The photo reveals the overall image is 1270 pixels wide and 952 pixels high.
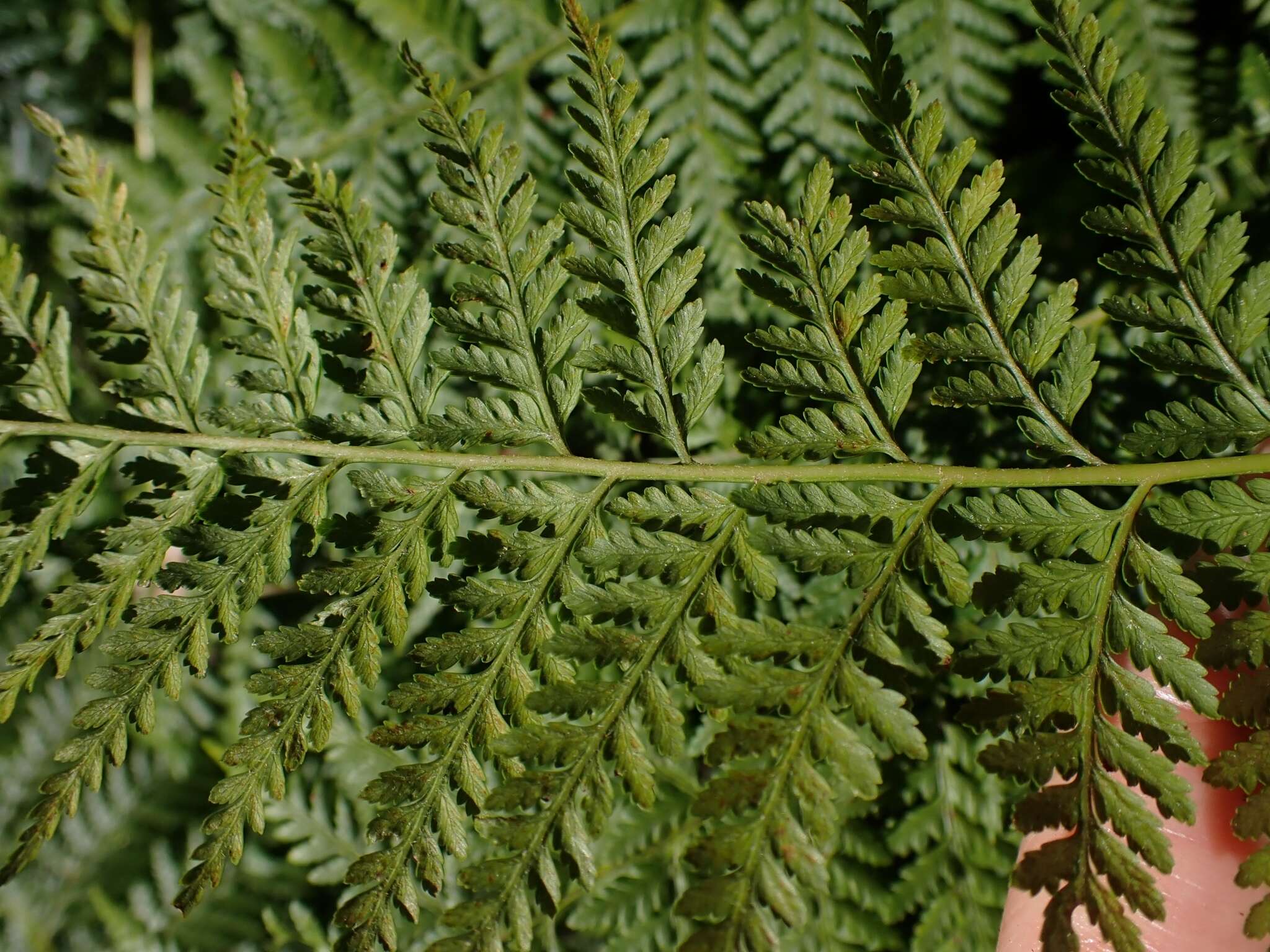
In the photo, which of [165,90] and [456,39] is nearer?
[456,39]

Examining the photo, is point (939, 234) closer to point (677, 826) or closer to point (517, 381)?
point (517, 381)

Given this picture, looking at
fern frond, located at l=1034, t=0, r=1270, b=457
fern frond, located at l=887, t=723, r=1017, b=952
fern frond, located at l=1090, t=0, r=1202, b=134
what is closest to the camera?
fern frond, located at l=1034, t=0, r=1270, b=457

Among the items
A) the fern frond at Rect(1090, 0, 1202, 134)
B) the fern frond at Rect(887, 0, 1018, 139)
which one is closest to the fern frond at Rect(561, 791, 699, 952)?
the fern frond at Rect(887, 0, 1018, 139)

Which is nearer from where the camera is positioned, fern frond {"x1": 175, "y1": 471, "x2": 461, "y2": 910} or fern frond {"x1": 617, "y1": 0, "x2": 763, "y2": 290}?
fern frond {"x1": 175, "y1": 471, "x2": 461, "y2": 910}

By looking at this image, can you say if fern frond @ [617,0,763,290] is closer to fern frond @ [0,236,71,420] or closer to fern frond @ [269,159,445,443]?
fern frond @ [269,159,445,443]

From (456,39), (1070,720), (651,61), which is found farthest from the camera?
(456,39)

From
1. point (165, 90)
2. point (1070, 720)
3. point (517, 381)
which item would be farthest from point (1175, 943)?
point (165, 90)

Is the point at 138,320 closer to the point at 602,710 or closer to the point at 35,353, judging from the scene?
the point at 35,353
